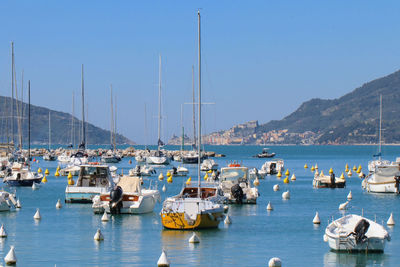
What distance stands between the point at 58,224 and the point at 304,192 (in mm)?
33456

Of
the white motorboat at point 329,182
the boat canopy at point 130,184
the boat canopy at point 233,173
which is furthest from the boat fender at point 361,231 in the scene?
the white motorboat at point 329,182

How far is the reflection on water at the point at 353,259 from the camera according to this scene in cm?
3198

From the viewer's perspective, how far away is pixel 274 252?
115 ft

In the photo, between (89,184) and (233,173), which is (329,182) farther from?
(89,184)

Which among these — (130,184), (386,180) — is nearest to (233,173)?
(386,180)

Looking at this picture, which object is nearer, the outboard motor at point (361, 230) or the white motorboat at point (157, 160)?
the outboard motor at point (361, 230)

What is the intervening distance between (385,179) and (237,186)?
19.4 meters

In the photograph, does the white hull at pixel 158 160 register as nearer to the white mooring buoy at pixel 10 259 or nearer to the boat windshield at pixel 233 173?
the boat windshield at pixel 233 173

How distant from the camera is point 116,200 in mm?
47906

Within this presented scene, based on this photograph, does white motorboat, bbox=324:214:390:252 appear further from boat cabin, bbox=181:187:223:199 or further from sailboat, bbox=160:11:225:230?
boat cabin, bbox=181:187:223:199

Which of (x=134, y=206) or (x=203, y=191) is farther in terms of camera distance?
(x=203, y=191)

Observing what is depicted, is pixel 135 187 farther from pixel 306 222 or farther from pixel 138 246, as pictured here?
pixel 138 246

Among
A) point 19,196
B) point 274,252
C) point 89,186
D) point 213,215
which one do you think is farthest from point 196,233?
point 19,196

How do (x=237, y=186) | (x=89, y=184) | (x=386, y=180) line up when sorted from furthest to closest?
(x=386, y=180) → (x=89, y=184) → (x=237, y=186)
